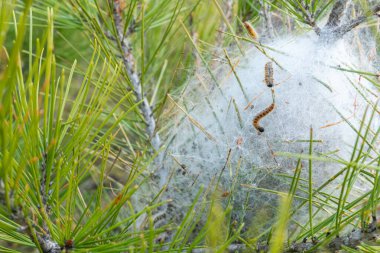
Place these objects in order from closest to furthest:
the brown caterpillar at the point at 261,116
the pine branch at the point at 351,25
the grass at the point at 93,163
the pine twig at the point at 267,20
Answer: the grass at the point at 93,163
the pine branch at the point at 351,25
the brown caterpillar at the point at 261,116
the pine twig at the point at 267,20

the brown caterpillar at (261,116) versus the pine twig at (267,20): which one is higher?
the pine twig at (267,20)

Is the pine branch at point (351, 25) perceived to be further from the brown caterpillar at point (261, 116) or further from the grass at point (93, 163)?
the brown caterpillar at point (261, 116)

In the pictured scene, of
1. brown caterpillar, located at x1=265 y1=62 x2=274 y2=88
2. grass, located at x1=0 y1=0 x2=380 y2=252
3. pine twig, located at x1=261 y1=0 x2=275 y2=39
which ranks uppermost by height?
pine twig, located at x1=261 y1=0 x2=275 y2=39

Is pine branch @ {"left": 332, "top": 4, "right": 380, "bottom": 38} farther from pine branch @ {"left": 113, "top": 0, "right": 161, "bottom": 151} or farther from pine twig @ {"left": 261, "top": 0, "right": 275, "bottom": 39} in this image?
pine branch @ {"left": 113, "top": 0, "right": 161, "bottom": 151}

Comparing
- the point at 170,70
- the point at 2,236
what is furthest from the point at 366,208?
the point at 170,70

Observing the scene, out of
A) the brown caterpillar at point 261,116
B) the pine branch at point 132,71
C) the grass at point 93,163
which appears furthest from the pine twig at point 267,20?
the pine branch at point 132,71

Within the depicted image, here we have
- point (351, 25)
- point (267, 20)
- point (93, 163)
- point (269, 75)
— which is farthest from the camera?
point (267, 20)

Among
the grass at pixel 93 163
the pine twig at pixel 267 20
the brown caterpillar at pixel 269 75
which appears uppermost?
the pine twig at pixel 267 20

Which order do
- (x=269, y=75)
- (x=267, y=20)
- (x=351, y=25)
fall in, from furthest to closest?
(x=267, y=20) < (x=269, y=75) < (x=351, y=25)

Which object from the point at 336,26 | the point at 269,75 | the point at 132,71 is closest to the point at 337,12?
the point at 336,26

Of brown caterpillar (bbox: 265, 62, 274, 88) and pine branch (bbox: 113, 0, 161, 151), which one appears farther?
pine branch (bbox: 113, 0, 161, 151)

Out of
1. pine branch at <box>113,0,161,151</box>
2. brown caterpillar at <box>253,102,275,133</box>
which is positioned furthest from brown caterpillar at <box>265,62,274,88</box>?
pine branch at <box>113,0,161,151</box>

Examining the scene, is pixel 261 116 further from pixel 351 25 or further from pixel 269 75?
pixel 351 25
